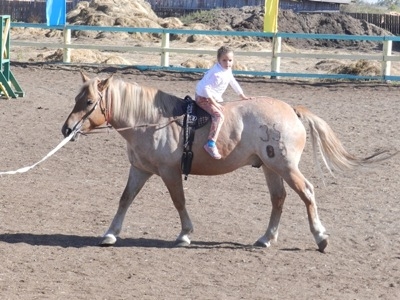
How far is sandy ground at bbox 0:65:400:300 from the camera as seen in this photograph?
290 inches

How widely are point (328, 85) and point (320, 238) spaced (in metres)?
12.9

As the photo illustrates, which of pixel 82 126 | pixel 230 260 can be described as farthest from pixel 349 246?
pixel 82 126

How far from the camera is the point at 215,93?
344 inches

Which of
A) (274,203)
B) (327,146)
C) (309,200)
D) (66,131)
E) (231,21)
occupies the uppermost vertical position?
(66,131)

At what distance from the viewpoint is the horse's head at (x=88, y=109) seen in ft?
28.2

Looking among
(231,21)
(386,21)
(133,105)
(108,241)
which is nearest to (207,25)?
(231,21)

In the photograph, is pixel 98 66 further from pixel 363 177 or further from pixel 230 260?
pixel 230 260

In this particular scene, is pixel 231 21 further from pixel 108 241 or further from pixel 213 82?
pixel 108 241

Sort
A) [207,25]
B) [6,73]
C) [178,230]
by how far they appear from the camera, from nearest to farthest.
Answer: [178,230]
[6,73]
[207,25]

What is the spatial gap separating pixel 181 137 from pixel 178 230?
1167 mm

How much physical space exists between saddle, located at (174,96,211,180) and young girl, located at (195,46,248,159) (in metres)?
0.08

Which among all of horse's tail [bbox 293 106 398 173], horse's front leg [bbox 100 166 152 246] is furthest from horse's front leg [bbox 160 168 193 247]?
horse's tail [bbox 293 106 398 173]

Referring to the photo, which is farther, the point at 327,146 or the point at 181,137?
the point at 327,146

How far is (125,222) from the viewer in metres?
9.70
